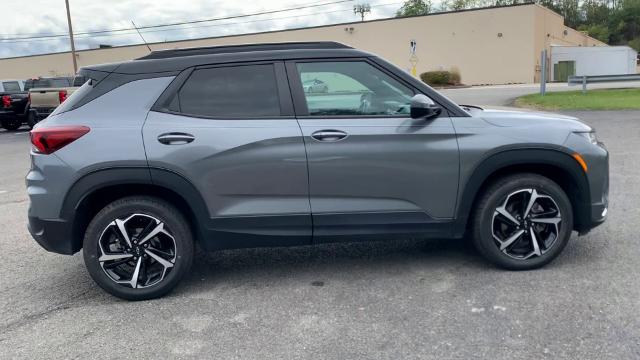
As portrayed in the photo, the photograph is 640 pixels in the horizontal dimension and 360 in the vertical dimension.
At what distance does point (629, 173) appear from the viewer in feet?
24.9

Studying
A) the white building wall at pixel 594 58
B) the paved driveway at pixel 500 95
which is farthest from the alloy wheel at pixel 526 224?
the white building wall at pixel 594 58

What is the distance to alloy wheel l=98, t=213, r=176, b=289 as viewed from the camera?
390 cm

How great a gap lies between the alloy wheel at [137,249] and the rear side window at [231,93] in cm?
87

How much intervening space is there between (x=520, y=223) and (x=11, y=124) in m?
20.6

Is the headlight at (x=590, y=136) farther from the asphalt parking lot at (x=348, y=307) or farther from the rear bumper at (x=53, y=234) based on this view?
the rear bumper at (x=53, y=234)

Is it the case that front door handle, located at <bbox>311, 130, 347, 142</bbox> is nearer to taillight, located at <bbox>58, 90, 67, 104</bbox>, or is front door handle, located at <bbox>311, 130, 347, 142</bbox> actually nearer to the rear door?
the rear door

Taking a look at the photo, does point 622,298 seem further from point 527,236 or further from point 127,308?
point 127,308

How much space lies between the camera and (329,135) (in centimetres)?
393

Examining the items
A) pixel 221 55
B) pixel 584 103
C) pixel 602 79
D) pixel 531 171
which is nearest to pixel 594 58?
pixel 602 79

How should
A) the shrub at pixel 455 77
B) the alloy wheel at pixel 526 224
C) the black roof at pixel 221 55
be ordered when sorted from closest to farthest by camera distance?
the black roof at pixel 221 55
the alloy wheel at pixel 526 224
the shrub at pixel 455 77

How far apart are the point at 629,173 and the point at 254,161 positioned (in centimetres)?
598

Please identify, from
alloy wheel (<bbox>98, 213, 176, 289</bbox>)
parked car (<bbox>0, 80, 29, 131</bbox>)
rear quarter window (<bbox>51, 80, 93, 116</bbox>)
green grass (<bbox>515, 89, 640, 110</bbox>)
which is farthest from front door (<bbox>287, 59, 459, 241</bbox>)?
parked car (<bbox>0, 80, 29, 131</bbox>)

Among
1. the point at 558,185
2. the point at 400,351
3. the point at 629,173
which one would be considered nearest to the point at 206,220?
the point at 400,351

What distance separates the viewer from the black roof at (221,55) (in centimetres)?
402
